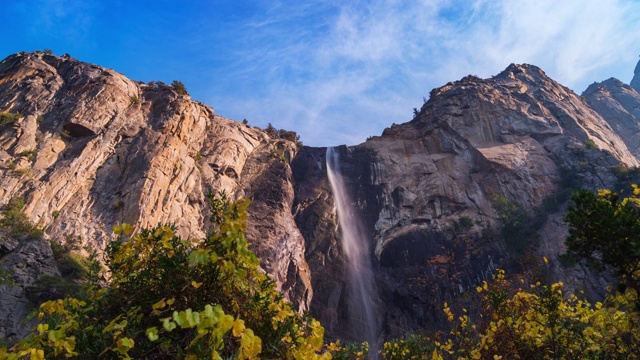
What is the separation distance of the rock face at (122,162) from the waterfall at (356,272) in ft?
12.3

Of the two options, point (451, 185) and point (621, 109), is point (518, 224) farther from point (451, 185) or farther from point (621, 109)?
point (621, 109)

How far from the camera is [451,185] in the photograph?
36.5 m

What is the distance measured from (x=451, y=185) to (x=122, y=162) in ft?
92.4

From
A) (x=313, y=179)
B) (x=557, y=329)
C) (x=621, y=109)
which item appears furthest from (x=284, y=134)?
(x=621, y=109)

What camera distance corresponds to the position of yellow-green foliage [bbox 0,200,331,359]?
2.63 metres

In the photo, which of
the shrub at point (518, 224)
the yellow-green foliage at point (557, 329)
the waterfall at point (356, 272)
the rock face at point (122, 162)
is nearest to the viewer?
the yellow-green foliage at point (557, 329)

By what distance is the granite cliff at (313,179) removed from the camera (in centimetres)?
2252

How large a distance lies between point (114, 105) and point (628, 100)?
282ft

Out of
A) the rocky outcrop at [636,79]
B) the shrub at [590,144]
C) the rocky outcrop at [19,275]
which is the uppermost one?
the rocky outcrop at [636,79]

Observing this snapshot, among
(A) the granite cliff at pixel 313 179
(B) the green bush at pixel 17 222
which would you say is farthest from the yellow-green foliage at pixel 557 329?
(B) the green bush at pixel 17 222

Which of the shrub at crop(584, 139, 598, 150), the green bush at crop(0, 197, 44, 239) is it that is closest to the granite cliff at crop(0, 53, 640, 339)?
the shrub at crop(584, 139, 598, 150)

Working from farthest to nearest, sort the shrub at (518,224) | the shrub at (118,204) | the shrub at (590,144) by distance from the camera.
Answer: the shrub at (590,144) < the shrub at (518,224) < the shrub at (118,204)

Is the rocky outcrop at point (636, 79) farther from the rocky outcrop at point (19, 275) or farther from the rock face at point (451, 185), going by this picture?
the rocky outcrop at point (19, 275)

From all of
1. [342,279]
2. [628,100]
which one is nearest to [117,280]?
[342,279]
